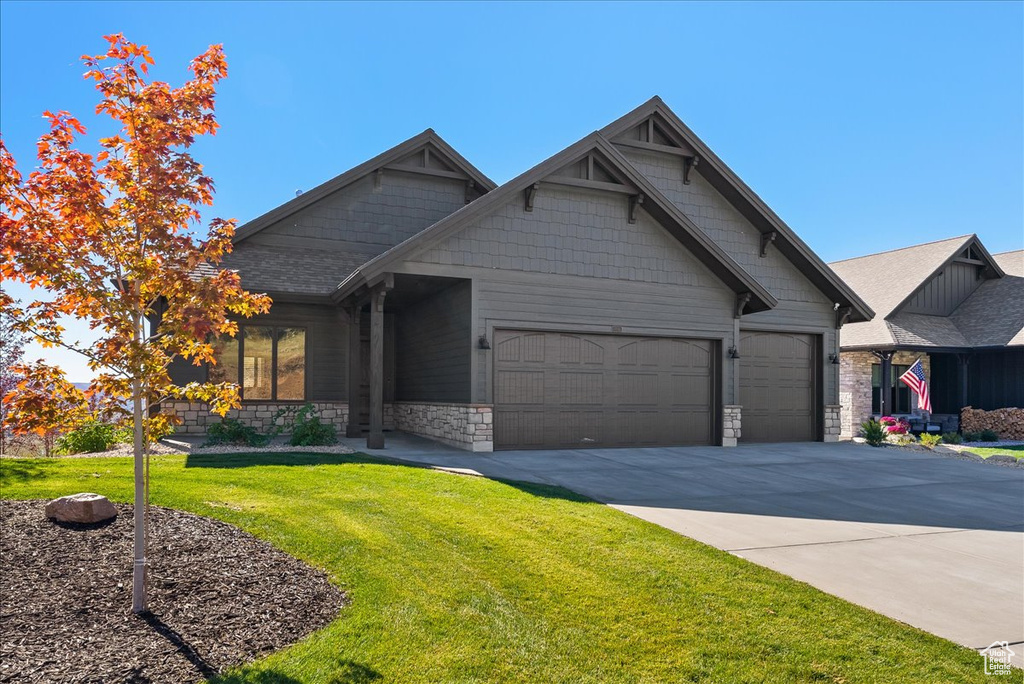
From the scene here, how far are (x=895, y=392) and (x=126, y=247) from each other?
26.2 m

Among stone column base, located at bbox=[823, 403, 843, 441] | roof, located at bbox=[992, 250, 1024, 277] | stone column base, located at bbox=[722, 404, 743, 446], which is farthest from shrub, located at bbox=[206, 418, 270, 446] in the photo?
roof, located at bbox=[992, 250, 1024, 277]

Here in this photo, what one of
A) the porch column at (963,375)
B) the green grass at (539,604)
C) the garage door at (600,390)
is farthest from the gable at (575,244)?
the porch column at (963,375)

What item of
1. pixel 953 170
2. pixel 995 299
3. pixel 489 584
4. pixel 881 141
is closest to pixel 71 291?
pixel 489 584

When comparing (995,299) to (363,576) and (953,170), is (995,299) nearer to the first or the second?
(953,170)

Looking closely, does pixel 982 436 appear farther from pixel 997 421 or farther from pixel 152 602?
pixel 152 602

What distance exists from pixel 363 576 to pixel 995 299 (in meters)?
27.1

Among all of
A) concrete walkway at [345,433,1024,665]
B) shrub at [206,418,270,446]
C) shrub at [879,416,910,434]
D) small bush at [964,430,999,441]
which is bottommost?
small bush at [964,430,999,441]

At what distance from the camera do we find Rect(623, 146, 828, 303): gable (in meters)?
18.0

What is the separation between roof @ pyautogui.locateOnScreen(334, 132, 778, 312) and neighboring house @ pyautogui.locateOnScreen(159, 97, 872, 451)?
0.14 feet

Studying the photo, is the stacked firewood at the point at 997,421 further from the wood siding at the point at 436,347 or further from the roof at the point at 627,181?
the wood siding at the point at 436,347

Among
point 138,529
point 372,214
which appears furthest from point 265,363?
point 138,529

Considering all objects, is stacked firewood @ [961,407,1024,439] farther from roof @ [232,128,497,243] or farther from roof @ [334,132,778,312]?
roof @ [232,128,497,243]

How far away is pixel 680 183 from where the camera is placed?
18156mm

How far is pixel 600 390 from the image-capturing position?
1516 centimetres
